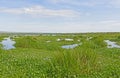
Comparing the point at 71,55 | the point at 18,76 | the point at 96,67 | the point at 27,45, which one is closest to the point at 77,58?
the point at 71,55

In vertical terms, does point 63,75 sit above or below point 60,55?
below

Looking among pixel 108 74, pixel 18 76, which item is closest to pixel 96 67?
pixel 108 74

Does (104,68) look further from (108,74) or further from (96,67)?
(108,74)

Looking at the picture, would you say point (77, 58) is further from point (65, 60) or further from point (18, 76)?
point (18, 76)

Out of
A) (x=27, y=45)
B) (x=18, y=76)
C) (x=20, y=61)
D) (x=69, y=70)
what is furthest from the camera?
(x=27, y=45)

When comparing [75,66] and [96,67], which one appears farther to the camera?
[96,67]

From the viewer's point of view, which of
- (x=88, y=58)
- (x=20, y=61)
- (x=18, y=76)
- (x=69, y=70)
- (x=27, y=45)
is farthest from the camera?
(x=27, y=45)

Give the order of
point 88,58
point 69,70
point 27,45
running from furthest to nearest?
point 27,45
point 88,58
point 69,70

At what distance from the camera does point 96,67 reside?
1240 cm

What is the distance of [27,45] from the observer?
31.9 metres

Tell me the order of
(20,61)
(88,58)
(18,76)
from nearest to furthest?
(18,76) → (88,58) → (20,61)

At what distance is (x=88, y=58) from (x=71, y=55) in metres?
1.18

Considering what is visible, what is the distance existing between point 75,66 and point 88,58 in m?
1.21

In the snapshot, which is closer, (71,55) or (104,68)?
(71,55)
